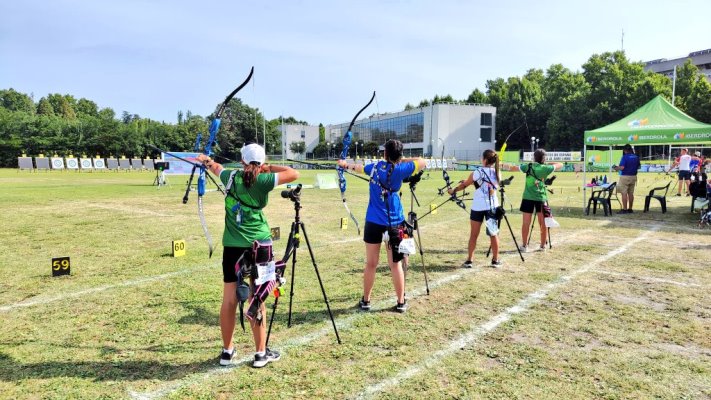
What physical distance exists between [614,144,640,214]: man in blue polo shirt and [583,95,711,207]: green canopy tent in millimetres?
404

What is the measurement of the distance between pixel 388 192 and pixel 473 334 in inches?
70.4

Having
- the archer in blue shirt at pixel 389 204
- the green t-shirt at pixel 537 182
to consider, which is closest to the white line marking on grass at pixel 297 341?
the archer in blue shirt at pixel 389 204

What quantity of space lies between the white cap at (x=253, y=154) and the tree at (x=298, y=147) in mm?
104100

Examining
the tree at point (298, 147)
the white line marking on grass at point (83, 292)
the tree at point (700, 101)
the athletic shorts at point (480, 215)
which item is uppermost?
the tree at point (700, 101)

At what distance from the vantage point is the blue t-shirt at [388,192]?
479 cm

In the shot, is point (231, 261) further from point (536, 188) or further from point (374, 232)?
point (536, 188)

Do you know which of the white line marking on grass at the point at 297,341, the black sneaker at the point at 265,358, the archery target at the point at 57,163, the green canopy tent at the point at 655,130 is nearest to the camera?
the white line marking on grass at the point at 297,341

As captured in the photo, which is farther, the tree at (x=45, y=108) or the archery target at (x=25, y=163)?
the tree at (x=45, y=108)

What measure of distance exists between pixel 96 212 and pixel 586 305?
46.2 feet

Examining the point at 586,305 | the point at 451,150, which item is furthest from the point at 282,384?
the point at 451,150

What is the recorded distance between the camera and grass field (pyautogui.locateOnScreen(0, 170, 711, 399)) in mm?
3477

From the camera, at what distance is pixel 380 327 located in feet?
15.3

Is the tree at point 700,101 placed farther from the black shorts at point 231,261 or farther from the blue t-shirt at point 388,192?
the black shorts at point 231,261

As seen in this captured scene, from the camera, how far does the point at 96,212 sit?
13.6m
